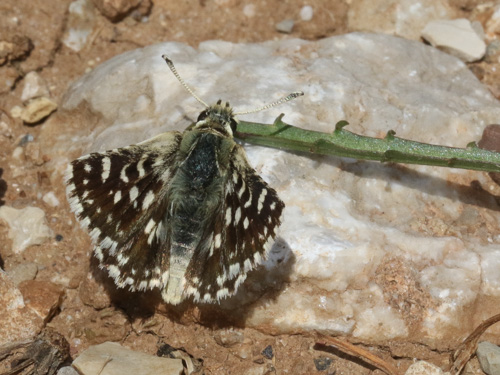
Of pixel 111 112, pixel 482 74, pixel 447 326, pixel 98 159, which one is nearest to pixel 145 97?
pixel 111 112

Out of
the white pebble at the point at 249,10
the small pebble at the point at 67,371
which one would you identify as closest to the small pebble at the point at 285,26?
the white pebble at the point at 249,10

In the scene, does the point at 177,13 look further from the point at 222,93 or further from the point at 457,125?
the point at 457,125

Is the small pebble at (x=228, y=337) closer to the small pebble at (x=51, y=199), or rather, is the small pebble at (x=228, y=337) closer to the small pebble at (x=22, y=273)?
the small pebble at (x=22, y=273)

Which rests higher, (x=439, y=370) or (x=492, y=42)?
(x=492, y=42)

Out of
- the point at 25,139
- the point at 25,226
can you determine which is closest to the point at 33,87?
the point at 25,139

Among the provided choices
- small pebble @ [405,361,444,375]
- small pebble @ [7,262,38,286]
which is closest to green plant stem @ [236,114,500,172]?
small pebble @ [405,361,444,375]

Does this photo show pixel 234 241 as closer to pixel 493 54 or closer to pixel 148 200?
pixel 148 200

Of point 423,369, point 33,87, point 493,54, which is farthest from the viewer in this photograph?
point 493,54
